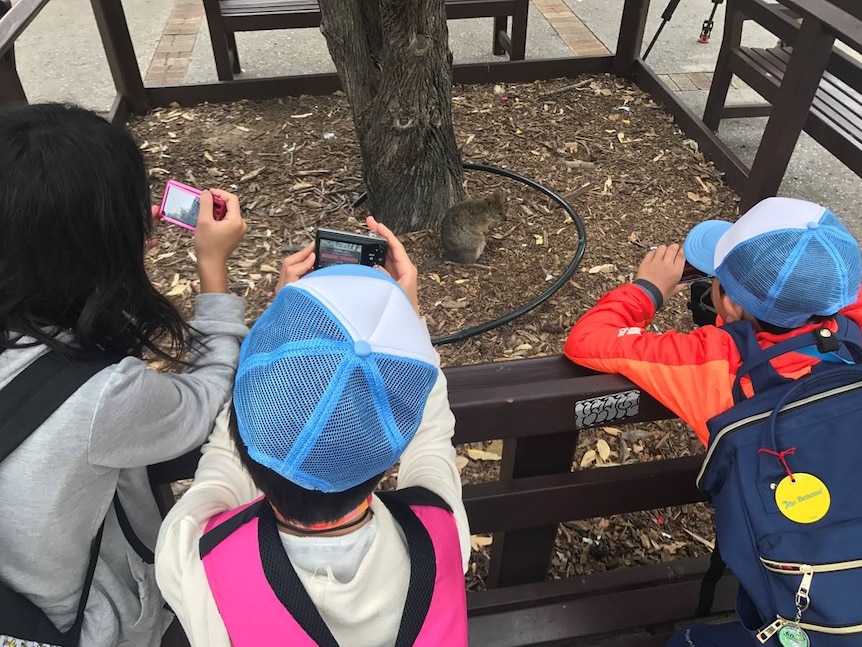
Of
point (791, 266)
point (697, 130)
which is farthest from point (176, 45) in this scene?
point (791, 266)

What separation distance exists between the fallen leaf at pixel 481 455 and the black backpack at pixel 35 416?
180 cm

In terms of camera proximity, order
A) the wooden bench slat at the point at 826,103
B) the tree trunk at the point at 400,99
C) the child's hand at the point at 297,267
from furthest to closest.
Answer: the wooden bench slat at the point at 826,103, the tree trunk at the point at 400,99, the child's hand at the point at 297,267

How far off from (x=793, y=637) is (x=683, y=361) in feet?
1.87

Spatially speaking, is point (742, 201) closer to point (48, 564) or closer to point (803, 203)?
point (803, 203)

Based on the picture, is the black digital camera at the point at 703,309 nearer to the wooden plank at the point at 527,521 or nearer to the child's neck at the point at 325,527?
the wooden plank at the point at 527,521

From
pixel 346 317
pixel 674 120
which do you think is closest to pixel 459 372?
pixel 346 317

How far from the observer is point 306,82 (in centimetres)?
499

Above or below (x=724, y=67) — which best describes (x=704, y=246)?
above

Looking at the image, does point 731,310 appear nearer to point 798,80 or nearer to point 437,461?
point 437,461

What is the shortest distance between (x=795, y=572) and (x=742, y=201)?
129 inches

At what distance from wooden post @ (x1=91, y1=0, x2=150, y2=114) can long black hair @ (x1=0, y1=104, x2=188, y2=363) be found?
12.6 ft

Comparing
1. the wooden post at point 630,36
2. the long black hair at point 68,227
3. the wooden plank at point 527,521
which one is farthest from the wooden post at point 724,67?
the long black hair at point 68,227

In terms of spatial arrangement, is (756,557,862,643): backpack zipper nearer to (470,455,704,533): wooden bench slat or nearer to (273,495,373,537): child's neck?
(470,455,704,533): wooden bench slat

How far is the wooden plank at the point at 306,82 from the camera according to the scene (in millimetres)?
4898
